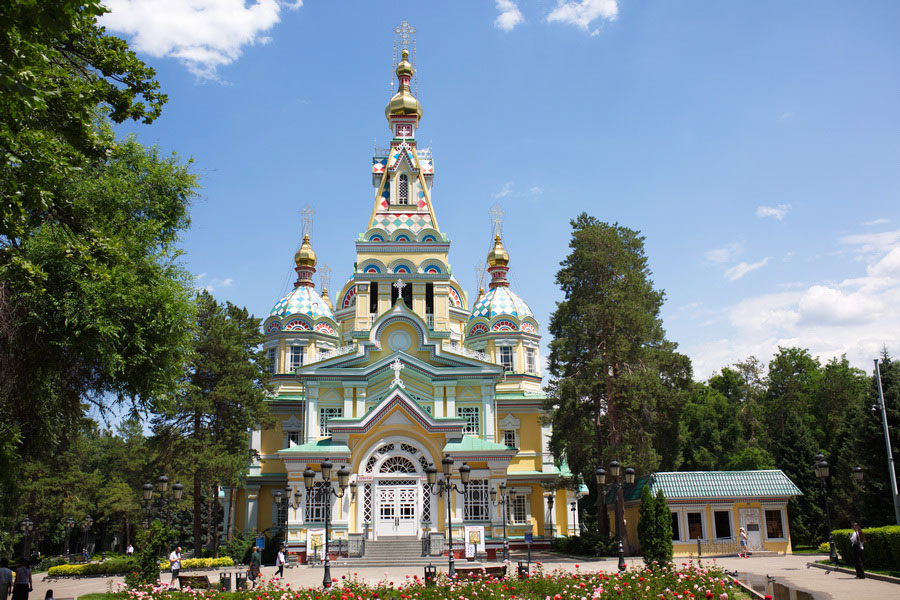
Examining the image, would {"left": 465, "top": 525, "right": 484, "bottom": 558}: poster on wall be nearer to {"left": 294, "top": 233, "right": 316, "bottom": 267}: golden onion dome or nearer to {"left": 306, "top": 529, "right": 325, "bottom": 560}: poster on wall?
{"left": 306, "top": 529, "right": 325, "bottom": 560}: poster on wall

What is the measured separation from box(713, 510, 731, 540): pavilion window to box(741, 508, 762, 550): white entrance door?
1.76 feet

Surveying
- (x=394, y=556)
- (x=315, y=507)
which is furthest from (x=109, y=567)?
(x=394, y=556)

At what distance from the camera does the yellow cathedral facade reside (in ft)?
103

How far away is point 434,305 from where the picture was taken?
40.3 m

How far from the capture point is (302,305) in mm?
43500

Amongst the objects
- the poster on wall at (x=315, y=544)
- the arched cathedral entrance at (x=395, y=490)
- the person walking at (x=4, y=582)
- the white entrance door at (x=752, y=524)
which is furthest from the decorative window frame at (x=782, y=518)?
the person walking at (x=4, y=582)

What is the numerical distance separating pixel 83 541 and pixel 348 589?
2231 inches

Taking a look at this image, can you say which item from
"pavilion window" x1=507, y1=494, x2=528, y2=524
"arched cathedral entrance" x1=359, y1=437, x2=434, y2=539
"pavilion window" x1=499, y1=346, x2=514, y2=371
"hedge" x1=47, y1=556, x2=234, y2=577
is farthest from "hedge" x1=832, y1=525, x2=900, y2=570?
"pavilion window" x1=499, y1=346, x2=514, y2=371

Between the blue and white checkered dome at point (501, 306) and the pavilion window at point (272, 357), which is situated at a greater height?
the blue and white checkered dome at point (501, 306)

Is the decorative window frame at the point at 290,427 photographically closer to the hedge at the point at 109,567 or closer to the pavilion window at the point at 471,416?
the pavilion window at the point at 471,416

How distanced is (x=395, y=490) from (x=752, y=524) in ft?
47.2

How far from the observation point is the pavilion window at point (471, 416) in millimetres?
36188

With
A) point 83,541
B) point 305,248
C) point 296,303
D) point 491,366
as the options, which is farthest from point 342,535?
point 83,541

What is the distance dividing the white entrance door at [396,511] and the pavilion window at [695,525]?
11.1 metres
